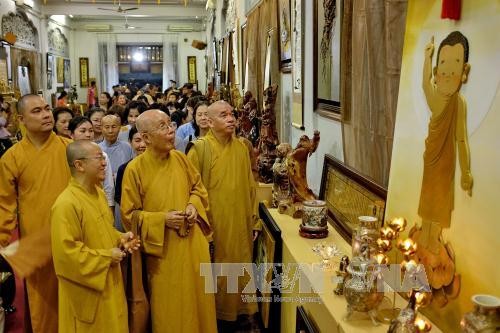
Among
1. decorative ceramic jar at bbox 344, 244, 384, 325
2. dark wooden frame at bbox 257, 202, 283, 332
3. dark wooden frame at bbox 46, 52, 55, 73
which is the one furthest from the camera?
dark wooden frame at bbox 46, 52, 55, 73

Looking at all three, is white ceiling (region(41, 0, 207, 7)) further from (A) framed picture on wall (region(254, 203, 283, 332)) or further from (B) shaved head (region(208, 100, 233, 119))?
(A) framed picture on wall (region(254, 203, 283, 332))

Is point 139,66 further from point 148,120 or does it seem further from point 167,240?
point 167,240

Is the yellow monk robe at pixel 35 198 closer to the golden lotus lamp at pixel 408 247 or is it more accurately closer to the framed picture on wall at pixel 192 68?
the golden lotus lamp at pixel 408 247

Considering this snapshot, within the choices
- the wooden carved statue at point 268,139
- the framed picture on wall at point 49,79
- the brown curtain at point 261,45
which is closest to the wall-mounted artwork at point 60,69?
the framed picture on wall at point 49,79

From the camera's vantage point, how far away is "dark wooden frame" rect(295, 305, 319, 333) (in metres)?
2.12

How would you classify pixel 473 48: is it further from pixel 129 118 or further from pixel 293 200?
pixel 129 118

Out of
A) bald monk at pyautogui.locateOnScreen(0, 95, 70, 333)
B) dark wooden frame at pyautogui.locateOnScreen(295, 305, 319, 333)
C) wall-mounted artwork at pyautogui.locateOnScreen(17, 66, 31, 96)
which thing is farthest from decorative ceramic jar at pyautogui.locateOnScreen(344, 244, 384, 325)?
wall-mounted artwork at pyautogui.locateOnScreen(17, 66, 31, 96)

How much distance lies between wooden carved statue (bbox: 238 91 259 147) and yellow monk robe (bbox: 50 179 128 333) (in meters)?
2.71

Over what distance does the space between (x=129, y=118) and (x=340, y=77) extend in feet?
10.1

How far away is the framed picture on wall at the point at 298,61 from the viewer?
4.27 m

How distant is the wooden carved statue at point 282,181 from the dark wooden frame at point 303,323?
109cm

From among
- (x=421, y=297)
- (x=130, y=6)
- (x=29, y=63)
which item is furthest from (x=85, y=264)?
(x=130, y=6)

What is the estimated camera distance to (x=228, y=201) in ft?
11.6

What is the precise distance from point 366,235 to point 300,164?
1240 mm
